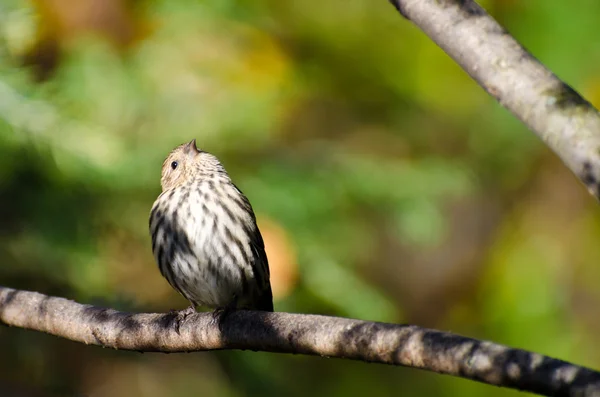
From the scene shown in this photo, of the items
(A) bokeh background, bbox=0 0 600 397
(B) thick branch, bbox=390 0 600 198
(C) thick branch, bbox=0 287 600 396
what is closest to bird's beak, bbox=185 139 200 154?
(A) bokeh background, bbox=0 0 600 397

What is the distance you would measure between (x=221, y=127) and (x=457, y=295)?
2.45 metres

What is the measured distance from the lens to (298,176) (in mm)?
5082

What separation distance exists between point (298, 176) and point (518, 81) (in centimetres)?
321

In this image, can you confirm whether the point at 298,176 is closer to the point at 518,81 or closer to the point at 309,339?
the point at 309,339

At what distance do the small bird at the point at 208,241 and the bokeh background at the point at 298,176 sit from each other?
37cm

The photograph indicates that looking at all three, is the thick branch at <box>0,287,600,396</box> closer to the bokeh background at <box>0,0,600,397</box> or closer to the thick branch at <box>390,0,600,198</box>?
the thick branch at <box>390,0,600,198</box>

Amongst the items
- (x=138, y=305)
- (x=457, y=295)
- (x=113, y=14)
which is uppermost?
(x=113, y=14)

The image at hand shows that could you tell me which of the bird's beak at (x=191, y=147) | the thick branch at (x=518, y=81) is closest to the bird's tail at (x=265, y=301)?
the bird's beak at (x=191, y=147)

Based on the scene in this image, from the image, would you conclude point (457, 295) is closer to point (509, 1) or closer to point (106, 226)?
point (509, 1)

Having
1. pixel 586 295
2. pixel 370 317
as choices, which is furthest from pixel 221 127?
pixel 586 295

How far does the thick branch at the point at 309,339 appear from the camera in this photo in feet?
6.20

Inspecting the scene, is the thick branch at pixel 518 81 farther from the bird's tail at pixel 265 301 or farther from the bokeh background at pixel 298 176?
the bokeh background at pixel 298 176

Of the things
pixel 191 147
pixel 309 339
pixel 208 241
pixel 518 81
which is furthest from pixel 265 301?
pixel 518 81

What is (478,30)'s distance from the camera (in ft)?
6.57
